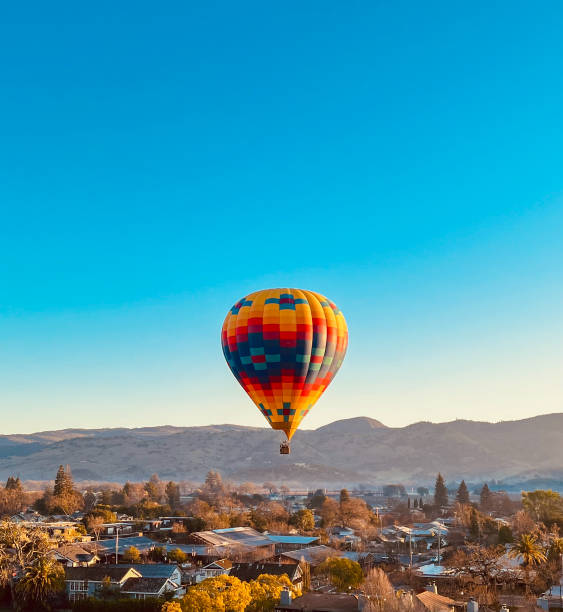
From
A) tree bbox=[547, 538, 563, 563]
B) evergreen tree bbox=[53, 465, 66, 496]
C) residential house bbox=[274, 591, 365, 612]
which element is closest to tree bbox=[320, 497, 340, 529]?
evergreen tree bbox=[53, 465, 66, 496]

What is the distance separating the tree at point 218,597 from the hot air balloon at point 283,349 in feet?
26.1

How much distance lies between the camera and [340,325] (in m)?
43.6

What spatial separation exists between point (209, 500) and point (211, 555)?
70552 mm

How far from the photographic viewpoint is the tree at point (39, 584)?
47.2 m

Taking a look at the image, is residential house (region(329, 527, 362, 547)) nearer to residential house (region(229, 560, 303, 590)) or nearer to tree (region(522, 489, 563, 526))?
tree (region(522, 489, 563, 526))

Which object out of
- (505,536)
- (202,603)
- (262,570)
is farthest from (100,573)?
(505,536)

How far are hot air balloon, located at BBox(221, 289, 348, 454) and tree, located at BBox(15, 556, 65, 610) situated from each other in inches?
743

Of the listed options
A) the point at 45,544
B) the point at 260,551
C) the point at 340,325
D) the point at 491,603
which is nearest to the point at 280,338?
the point at 340,325

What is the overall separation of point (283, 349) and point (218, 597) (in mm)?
13764

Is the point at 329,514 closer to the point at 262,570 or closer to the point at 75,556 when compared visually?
the point at 75,556

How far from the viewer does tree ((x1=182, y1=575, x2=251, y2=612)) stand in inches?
1348

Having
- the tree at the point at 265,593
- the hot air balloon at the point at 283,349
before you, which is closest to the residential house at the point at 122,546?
the tree at the point at 265,593

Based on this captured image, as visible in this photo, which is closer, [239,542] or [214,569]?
[214,569]

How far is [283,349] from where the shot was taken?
135 feet
